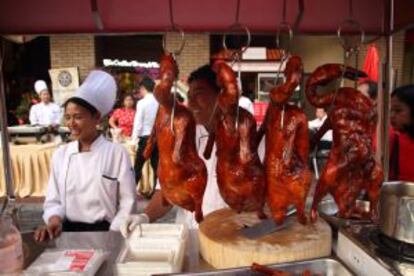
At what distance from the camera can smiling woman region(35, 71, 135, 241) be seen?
7.85ft

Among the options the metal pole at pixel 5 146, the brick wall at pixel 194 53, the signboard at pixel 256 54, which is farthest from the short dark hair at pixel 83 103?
the signboard at pixel 256 54

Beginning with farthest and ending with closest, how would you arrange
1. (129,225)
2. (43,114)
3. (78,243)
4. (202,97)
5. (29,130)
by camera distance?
(43,114) < (29,130) < (202,97) < (78,243) < (129,225)

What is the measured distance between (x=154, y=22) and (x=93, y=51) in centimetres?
860

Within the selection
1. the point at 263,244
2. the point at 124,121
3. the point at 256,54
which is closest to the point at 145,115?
the point at 124,121

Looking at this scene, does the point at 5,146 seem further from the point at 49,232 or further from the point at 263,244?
the point at 263,244

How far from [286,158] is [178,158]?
381mm

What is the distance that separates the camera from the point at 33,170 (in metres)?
6.43

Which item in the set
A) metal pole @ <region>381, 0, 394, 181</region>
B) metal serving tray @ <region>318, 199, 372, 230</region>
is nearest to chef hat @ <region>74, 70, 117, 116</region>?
metal serving tray @ <region>318, 199, 372, 230</region>

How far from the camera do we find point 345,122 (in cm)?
140

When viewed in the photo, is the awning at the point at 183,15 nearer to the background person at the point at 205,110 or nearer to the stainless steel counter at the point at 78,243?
the background person at the point at 205,110

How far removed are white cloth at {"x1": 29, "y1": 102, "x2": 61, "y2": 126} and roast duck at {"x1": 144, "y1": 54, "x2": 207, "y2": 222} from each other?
7058 mm

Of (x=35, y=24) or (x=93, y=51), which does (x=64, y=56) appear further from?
(x=35, y=24)

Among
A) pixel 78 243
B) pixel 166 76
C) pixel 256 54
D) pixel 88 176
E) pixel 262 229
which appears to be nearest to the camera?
pixel 166 76

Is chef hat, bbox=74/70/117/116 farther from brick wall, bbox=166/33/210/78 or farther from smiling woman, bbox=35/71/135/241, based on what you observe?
brick wall, bbox=166/33/210/78
